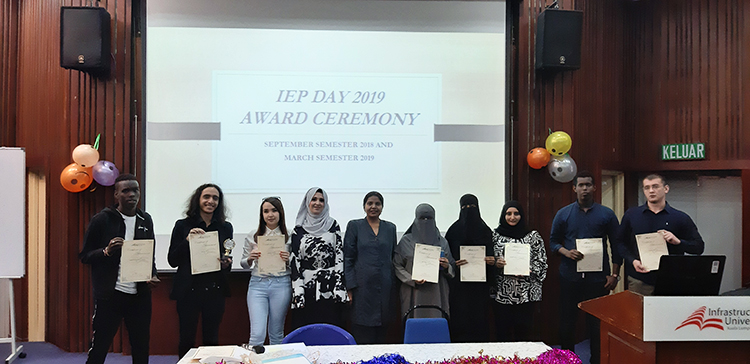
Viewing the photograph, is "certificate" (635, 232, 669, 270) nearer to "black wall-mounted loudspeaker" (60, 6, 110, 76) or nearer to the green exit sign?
the green exit sign

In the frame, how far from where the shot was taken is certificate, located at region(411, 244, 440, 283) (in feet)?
11.6

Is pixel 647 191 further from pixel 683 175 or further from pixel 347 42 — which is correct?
pixel 347 42

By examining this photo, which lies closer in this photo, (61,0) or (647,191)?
(647,191)

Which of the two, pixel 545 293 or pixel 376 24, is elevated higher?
pixel 376 24

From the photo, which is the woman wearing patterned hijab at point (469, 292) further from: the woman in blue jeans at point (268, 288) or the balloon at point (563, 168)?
the woman in blue jeans at point (268, 288)

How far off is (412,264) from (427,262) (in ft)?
0.59

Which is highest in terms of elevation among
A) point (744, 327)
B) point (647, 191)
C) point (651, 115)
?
point (651, 115)

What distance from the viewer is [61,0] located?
Answer: 173 inches

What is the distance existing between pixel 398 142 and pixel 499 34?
61.1 inches

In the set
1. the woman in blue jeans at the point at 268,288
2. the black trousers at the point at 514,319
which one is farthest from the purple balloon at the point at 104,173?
the black trousers at the point at 514,319

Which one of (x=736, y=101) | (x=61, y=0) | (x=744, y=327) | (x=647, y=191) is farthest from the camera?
(x=736, y=101)

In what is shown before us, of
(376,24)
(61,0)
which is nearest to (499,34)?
(376,24)

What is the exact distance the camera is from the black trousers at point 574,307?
3826 mm

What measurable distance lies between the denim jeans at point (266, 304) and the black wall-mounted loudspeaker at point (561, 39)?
318 centimetres
